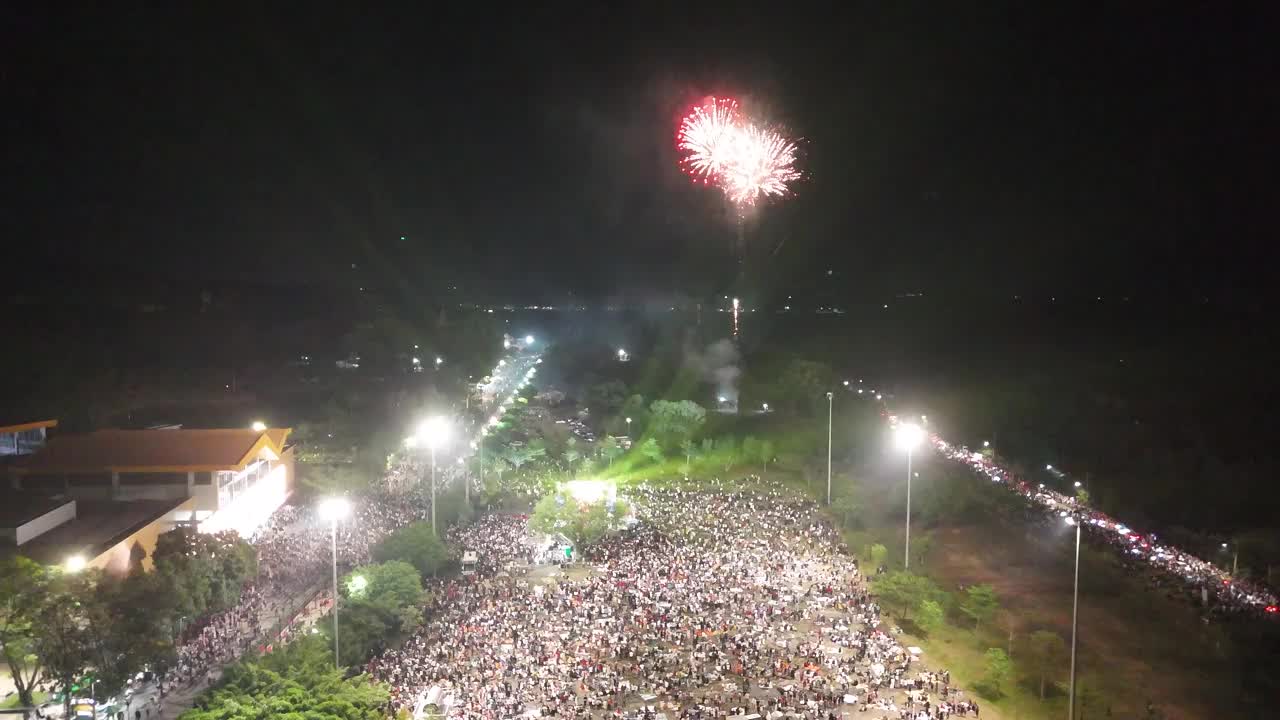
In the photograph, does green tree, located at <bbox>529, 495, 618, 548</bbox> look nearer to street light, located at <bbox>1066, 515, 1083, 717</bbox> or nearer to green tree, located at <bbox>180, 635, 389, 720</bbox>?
green tree, located at <bbox>180, 635, 389, 720</bbox>

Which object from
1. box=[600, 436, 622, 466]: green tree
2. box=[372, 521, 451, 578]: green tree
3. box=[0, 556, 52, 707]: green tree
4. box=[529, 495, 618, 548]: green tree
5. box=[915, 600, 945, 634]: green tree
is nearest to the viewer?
box=[0, 556, 52, 707]: green tree

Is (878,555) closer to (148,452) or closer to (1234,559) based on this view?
(1234,559)

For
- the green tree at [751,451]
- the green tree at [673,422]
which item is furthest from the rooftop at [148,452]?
the green tree at [751,451]

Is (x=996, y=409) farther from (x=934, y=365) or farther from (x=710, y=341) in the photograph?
(x=710, y=341)

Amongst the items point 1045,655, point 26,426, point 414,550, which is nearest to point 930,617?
point 1045,655

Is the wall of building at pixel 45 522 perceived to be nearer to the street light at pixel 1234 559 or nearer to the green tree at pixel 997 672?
the green tree at pixel 997 672

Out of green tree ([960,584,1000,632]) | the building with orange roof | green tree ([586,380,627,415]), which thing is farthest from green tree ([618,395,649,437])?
green tree ([960,584,1000,632])

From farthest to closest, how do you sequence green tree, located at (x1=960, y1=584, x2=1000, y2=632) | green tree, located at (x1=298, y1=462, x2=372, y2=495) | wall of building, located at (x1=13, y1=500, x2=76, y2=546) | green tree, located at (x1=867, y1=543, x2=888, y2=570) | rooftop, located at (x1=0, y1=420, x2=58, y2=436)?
green tree, located at (x1=298, y1=462, x2=372, y2=495)
rooftop, located at (x1=0, y1=420, x2=58, y2=436)
green tree, located at (x1=867, y1=543, x2=888, y2=570)
green tree, located at (x1=960, y1=584, x2=1000, y2=632)
wall of building, located at (x1=13, y1=500, x2=76, y2=546)
